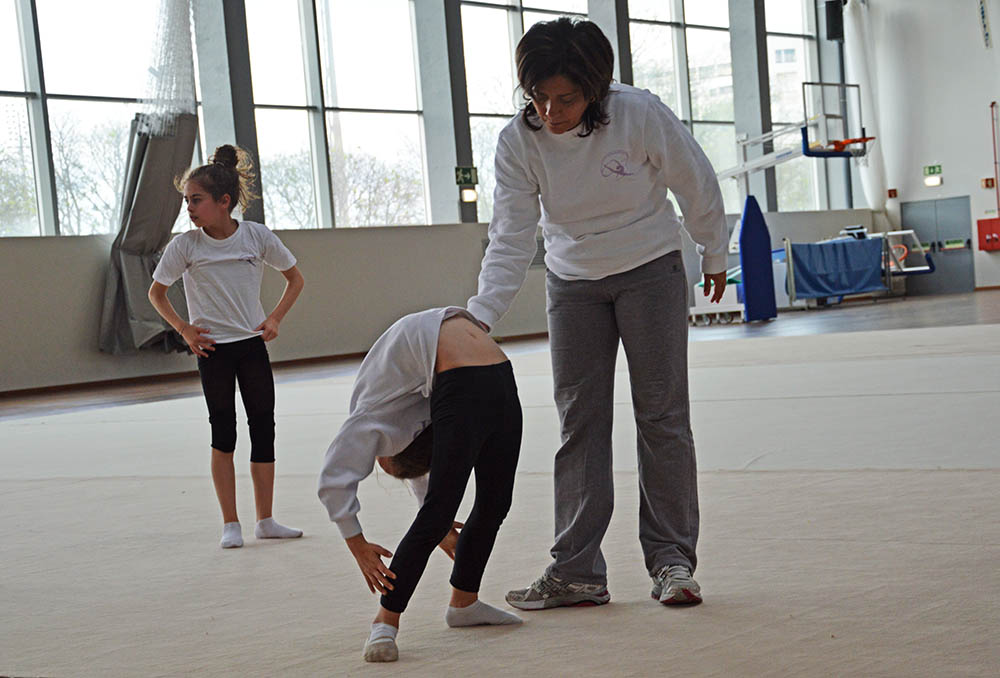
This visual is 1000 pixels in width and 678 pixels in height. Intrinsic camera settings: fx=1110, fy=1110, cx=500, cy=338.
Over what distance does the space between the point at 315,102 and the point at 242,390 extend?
1026 cm

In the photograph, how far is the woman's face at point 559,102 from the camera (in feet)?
6.56

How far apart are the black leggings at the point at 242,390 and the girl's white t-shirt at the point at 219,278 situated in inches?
1.6

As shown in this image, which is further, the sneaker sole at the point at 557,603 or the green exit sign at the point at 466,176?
the green exit sign at the point at 466,176

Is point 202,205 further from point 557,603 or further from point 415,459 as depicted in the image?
point 557,603

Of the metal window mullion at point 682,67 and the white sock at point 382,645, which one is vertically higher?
the metal window mullion at point 682,67

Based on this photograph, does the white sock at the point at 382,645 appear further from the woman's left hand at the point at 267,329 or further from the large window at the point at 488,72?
the large window at the point at 488,72

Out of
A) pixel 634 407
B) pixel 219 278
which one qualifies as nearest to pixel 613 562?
pixel 634 407

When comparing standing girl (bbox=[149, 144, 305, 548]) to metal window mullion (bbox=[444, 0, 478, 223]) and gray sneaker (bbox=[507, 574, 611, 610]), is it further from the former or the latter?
metal window mullion (bbox=[444, 0, 478, 223])

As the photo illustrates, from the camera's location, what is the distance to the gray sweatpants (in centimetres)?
214

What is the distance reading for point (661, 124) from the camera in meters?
2.10

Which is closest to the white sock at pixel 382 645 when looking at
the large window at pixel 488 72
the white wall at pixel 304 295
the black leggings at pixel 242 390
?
the black leggings at pixel 242 390

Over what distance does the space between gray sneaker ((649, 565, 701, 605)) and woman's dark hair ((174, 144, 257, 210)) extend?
1.65 metres

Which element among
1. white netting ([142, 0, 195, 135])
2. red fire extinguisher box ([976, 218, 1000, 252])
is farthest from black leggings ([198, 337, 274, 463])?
red fire extinguisher box ([976, 218, 1000, 252])

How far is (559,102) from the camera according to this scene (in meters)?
2.02
